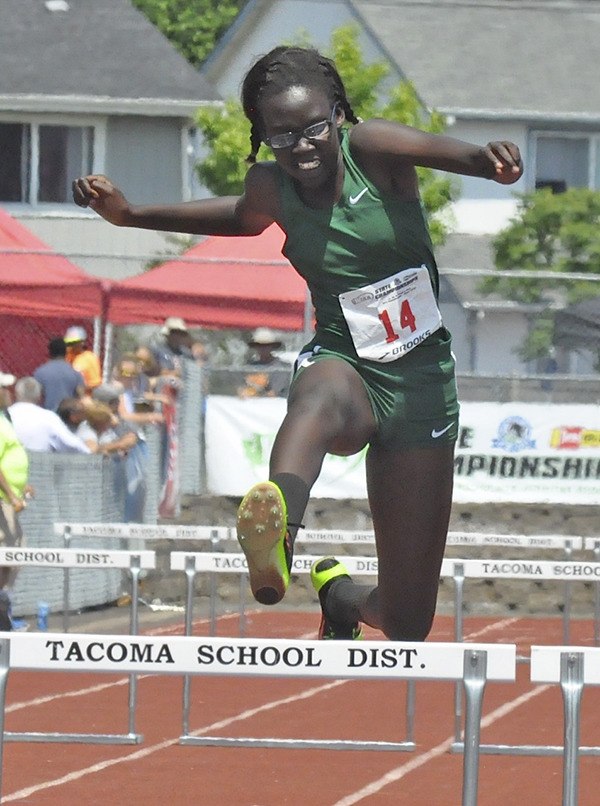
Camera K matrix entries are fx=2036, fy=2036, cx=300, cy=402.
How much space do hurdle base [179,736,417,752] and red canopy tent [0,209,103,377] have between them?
21.0 ft

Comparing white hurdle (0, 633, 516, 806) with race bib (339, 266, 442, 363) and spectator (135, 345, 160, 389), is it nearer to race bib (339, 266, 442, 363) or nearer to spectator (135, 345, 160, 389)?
race bib (339, 266, 442, 363)

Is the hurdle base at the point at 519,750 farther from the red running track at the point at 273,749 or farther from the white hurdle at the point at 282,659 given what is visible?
the white hurdle at the point at 282,659

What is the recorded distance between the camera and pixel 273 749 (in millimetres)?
9766

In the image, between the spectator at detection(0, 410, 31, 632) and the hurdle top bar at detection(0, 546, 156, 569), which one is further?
the spectator at detection(0, 410, 31, 632)

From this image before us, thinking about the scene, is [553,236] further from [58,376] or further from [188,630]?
[188,630]

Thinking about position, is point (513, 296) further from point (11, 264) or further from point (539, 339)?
point (11, 264)

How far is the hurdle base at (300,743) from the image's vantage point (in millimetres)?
9602

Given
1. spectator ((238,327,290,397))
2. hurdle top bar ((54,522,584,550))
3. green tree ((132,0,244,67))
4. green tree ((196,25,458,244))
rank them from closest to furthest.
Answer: hurdle top bar ((54,522,584,550)) < spectator ((238,327,290,397)) < green tree ((196,25,458,244)) < green tree ((132,0,244,67))


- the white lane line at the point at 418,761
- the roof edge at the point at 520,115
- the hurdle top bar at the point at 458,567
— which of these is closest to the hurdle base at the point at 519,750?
the white lane line at the point at 418,761

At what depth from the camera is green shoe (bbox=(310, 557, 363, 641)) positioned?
255 inches

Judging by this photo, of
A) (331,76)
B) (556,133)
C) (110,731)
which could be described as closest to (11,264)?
(110,731)

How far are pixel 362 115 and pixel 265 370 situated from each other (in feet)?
48.2

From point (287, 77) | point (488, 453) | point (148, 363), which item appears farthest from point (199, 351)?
point (287, 77)

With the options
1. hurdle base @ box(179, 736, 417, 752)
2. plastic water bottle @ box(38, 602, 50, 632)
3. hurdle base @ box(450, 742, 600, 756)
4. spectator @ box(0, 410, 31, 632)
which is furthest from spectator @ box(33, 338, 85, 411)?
hurdle base @ box(450, 742, 600, 756)
